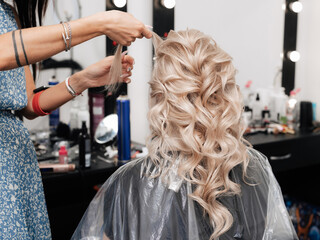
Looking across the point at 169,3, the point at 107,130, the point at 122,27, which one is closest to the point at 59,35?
the point at 122,27

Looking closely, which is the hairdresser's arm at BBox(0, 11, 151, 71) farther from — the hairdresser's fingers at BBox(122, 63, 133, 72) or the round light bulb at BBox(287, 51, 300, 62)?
the round light bulb at BBox(287, 51, 300, 62)

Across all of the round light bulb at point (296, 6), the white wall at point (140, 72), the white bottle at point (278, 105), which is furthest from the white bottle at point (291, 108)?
the white wall at point (140, 72)

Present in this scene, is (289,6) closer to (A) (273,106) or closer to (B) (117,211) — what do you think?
(A) (273,106)

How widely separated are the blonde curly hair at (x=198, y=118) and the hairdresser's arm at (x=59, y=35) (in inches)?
7.0

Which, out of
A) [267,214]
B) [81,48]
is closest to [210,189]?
[267,214]

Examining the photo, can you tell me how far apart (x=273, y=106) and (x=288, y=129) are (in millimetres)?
361

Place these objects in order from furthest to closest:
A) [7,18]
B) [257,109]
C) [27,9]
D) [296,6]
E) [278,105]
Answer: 1. [296,6]
2. [278,105]
3. [257,109]
4. [27,9]
5. [7,18]

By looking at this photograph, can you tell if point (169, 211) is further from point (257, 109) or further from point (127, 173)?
point (257, 109)

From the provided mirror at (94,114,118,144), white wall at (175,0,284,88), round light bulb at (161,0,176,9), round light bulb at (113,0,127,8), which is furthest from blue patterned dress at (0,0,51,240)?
white wall at (175,0,284,88)

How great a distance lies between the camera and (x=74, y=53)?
2107mm

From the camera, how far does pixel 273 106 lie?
2877 millimetres

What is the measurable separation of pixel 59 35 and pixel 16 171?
0.44 m

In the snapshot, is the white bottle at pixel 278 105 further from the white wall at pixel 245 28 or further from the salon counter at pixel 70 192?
the salon counter at pixel 70 192

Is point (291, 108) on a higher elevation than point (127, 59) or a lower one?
lower
